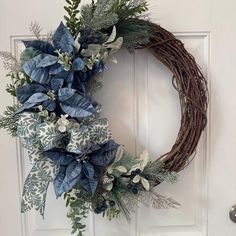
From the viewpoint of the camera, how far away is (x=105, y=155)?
91cm

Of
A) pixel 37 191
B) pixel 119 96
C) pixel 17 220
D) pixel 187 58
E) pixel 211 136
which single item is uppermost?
pixel 187 58

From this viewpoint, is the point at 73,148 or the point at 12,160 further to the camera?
the point at 12,160

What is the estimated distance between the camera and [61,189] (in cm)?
88

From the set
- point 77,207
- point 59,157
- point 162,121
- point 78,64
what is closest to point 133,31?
point 78,64

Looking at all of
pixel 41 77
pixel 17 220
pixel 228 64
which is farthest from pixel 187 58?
pixel 17 220

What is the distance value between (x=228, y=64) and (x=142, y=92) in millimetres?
270

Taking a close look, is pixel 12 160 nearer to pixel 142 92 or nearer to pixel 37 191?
pixel 37 191

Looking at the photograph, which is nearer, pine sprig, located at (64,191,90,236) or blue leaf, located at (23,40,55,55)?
blue leaf, located at (23,40,55,55)

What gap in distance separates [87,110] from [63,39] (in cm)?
19

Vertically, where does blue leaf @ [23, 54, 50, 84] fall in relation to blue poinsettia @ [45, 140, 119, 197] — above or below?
above

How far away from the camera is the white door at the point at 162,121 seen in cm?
100

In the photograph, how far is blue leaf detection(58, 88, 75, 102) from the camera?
0.85m

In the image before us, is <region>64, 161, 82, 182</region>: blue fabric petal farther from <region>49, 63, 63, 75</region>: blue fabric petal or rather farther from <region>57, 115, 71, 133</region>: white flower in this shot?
<region>49, 63, 63, 75</region>: blue fabric petal

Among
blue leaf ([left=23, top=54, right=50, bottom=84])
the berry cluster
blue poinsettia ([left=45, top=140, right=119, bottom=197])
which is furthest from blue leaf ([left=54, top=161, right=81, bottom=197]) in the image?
blue leaf ([left=23, top=54, right=50, bottom=84])
